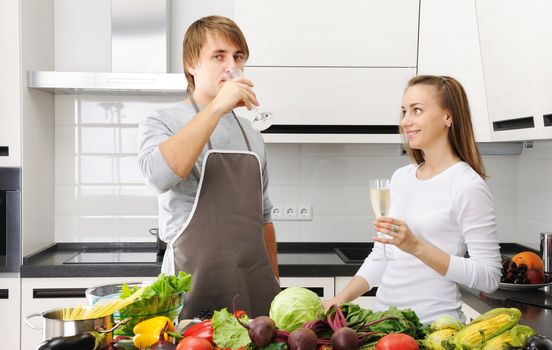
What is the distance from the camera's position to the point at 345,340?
104 centimetres

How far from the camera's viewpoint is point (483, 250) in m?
1.66

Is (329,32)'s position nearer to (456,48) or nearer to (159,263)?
(456,48)

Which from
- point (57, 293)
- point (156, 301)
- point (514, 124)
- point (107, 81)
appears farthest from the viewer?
point (107, 81)

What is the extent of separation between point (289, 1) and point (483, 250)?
1668 mm

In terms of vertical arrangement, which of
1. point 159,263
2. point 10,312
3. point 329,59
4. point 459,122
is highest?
point 329,59

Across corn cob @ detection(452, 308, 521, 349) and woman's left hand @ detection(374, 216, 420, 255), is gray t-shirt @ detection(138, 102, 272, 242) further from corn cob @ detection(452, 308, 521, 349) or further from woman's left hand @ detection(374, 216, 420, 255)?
corn cob @ detection(452, 308, 521, 349)

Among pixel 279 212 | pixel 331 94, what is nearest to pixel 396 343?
Result: pixel 331 94

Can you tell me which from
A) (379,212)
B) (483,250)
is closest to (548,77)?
(483,250)

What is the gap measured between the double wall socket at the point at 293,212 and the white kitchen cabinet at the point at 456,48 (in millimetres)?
933

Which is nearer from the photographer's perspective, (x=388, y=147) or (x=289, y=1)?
(x=289, y=1)

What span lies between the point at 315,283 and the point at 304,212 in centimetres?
64

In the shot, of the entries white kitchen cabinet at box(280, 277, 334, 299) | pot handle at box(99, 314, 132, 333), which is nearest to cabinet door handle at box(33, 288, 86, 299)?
white kitchen cabinet at box(280, 277, 334, 299)

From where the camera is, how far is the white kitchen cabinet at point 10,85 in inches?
109

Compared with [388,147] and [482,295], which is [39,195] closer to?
[388,147]
